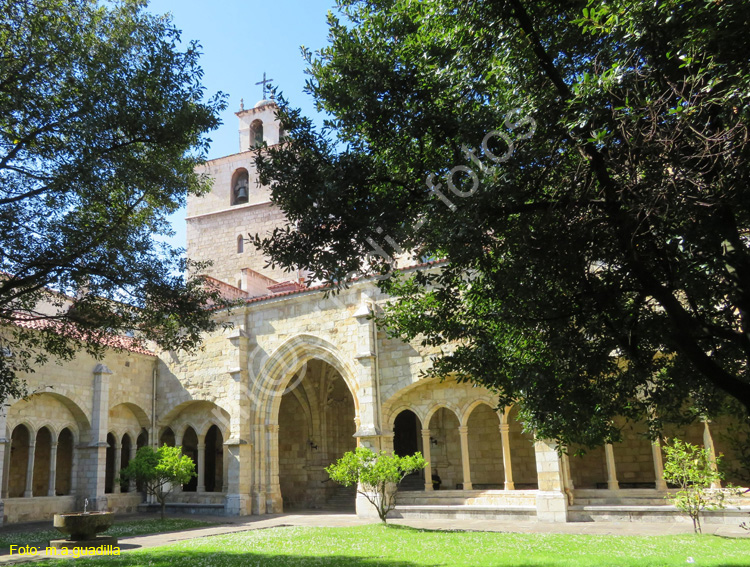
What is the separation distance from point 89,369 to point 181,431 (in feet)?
11.9

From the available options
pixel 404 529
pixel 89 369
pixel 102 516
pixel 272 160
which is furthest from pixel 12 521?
pixel 272 160

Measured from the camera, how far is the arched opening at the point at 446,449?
18.7m

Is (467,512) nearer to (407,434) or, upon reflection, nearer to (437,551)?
(437,551)

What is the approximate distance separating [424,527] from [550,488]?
299 cm

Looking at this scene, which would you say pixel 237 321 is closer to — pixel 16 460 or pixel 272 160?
pixel 16 460

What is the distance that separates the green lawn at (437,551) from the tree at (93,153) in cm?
334

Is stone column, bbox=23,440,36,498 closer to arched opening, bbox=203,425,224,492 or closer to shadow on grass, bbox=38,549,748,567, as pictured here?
arched opening, bbox=203,425,224,492

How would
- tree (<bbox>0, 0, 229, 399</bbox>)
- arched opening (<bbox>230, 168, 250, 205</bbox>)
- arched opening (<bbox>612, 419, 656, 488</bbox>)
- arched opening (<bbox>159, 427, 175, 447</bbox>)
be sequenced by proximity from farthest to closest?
arched opening (<bbox>230, 168, 250, 205</bbox>)
arched opening (<bbox>159, 427, 175, 447</bbox>)
arched opening (<bbox>612, 419, 656, 488</bbox>)
tree (<bbox>0, 0, 229, 399</bbox>)

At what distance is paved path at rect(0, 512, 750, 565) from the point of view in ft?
35.6

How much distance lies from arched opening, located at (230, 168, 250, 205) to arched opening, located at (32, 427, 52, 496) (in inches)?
483

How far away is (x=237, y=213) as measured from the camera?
85.3 ft

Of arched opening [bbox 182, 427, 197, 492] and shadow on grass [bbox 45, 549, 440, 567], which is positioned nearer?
shadow on grass [bbox 45, 549, 440, 567]

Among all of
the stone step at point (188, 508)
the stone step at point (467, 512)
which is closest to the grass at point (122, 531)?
the stone step at point (188, 508)

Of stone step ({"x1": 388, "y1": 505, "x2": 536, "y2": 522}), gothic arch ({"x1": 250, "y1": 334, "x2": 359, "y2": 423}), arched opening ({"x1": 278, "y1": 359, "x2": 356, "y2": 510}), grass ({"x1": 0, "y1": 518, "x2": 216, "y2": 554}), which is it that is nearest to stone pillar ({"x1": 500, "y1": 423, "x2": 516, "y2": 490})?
stone step ({"x1": 388, "y1": 505, "x2": 536, "y2": 522})
